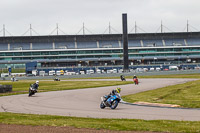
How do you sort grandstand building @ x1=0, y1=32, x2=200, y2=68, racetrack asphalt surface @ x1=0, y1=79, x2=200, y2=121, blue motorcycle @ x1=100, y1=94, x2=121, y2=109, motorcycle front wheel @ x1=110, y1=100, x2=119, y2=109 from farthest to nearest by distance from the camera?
grandstand building @ x1=0, y1=32, x2=200, y2=68 < blue motorcycle @ x1=100, y1=94, x2=121, y2=109 < motorcycle front wheel @ x1=110, y1=100, x2=119, y2=109 < racetrack asphalt surface @ x1=0, y1=79, x2=200, y2=121

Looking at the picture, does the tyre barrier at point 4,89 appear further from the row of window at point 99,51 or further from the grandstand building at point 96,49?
the row of window at point 99,51

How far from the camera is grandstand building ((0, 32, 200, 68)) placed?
5679 inches

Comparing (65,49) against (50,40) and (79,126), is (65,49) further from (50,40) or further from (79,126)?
(79,126)

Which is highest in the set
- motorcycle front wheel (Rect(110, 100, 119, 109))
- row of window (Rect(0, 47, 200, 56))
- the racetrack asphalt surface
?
row of window (Rect(0, 47, 200, 56))

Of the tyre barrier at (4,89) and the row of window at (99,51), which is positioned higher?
the row of window at (99,51)

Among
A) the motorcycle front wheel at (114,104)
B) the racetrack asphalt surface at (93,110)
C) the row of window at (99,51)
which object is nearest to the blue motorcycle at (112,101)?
the motorcycle front wheel at (114,104)

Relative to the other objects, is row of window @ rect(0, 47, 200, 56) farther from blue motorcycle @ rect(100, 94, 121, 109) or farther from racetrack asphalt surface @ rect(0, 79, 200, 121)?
blue motorcycle @ rect(100, 94, 121, 109)

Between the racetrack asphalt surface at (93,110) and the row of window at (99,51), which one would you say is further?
the row of window at (99,51)

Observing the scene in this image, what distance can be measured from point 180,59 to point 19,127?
13822cm

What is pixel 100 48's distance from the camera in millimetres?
146125

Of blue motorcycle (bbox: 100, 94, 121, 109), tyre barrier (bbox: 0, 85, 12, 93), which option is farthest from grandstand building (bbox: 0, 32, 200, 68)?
blue motorcycle (bbox: 100, 94, 121, 109)

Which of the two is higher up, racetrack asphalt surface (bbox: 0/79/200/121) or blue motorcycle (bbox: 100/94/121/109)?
blue motorcycle (bbox: 100/94/121/109)

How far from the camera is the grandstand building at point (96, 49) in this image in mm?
144250

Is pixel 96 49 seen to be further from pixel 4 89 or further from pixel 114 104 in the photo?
pixel 114 104
